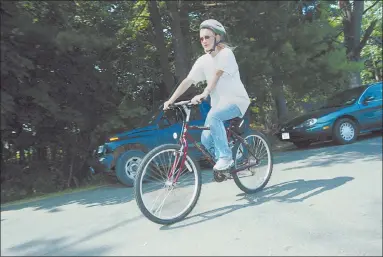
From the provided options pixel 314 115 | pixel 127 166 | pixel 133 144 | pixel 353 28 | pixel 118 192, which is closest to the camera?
pixel 118 192

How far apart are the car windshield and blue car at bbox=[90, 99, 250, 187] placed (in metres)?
4.07

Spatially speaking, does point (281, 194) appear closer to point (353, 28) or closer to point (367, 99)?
point (367, 99)

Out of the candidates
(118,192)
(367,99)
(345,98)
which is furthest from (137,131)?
(367,99)

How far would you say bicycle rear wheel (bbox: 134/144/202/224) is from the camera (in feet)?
12.1

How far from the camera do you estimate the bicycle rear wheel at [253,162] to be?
464 cm

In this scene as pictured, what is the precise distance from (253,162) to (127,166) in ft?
10.5

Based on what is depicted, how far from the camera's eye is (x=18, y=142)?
8219 millimetres

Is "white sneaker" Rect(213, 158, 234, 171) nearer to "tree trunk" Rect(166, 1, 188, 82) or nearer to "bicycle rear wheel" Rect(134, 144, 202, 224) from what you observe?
"bicycle rear wheel" Rect(134, 144, 202, 224)

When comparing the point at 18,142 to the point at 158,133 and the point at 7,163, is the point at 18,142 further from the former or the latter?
the point at 158,133

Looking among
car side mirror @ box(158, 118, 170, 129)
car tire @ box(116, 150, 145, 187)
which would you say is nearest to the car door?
car side mirror @ box(158, 118, 170, 129)

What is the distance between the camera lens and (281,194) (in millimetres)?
4629

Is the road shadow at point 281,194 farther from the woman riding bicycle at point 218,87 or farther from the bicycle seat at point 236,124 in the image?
the bicycle seat at point 236,124

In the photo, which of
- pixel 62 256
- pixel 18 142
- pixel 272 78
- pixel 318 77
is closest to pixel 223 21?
pixel 272 78

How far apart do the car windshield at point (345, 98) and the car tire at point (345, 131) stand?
0.68 m
